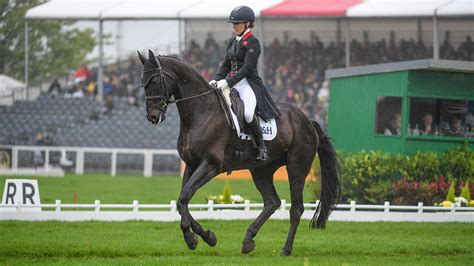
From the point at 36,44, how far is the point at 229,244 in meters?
32.5

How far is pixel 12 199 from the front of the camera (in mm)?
19656

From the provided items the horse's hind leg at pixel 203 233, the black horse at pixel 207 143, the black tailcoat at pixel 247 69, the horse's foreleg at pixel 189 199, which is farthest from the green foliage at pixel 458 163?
the horse's hind leg at pixel 203 233

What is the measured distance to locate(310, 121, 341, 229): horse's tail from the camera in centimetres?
1562

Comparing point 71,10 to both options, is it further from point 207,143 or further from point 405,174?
point 207,143

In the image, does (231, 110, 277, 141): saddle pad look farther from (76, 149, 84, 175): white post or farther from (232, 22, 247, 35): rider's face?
(76, 149, 84, 175): white post

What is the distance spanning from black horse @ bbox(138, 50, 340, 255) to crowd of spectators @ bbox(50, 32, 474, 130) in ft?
78.7

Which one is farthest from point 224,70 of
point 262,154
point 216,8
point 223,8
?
point 216,8

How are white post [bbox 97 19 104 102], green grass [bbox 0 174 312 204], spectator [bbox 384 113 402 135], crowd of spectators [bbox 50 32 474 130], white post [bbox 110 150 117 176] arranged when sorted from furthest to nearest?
white post [bbox 97 19 104 102]
crowd of spectators [bbox 50 32 474 130]
white post [bbox 110 150 117 176]
green grass [bbox 0 174 312 204]
spectator [bbox 384 113 402 135]

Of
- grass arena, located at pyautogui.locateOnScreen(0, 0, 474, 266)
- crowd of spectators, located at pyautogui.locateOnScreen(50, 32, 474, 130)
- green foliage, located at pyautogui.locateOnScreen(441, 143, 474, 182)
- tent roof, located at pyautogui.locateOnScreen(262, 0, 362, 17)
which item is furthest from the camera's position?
tent roof, located at pyautogui.locateOnScreen(262, 0, 362, 17)

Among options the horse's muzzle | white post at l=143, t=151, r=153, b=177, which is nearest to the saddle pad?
the horse's muzzle

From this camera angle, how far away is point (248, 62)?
47.0 feet

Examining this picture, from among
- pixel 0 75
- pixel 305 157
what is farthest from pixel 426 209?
pixel 0 75

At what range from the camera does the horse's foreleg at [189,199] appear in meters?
13.1

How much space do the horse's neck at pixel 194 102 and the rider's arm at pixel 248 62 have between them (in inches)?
15.7
